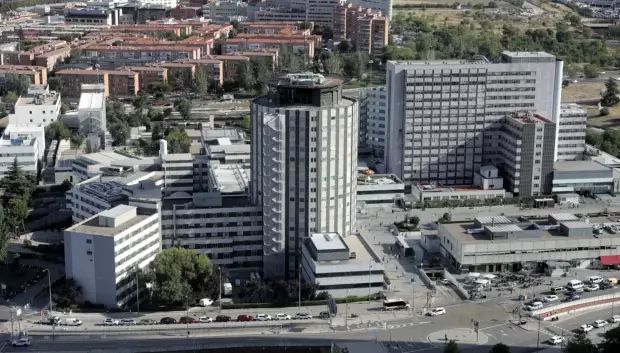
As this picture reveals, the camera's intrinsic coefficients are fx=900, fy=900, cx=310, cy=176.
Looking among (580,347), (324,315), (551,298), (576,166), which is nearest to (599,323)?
(551,298)

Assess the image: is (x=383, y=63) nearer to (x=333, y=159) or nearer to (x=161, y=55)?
(x=161, y=55)

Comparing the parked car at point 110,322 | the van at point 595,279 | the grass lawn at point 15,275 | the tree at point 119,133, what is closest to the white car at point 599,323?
the van at point 595,279

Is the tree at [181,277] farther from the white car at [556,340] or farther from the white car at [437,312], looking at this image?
the white car at [556,340]

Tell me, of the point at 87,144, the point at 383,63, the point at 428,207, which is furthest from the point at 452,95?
the point at 383,63

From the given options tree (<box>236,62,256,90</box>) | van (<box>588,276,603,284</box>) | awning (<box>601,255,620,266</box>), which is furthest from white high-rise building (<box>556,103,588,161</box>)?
tree (<box>236,62,256,90</box>)

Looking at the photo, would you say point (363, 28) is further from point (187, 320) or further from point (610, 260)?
point (187, 320)

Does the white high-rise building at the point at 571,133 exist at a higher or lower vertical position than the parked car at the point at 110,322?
higher
